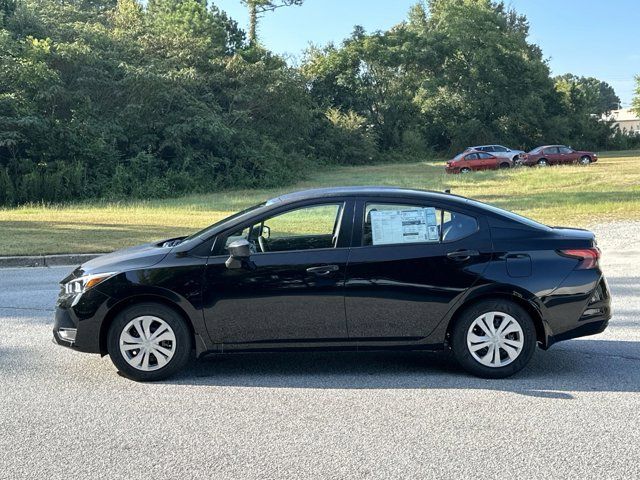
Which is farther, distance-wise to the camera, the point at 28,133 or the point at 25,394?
the point at 28,133

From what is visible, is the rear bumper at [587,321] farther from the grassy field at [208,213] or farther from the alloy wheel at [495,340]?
the grassy field at [208,213]

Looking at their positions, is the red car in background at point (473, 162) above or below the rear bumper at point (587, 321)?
above

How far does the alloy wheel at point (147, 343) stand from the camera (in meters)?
5.43

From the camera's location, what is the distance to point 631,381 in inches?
210

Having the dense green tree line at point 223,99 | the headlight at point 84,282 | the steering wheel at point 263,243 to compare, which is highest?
the dense green tree line at point 223,99

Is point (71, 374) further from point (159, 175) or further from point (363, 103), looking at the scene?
point (363, 103)

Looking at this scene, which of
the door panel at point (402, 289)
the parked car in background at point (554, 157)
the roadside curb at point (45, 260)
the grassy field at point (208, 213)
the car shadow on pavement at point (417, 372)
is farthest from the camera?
the parked car in background at point (554, 157)

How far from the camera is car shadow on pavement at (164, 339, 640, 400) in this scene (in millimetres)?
5309

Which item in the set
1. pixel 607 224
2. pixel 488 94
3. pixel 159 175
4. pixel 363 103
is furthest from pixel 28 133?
pixel 488 94

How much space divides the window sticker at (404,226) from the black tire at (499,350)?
26.2 inches

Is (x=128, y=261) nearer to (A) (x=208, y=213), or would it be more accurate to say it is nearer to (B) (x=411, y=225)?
(B) (x=411, y=225)

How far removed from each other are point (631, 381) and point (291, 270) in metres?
2.78

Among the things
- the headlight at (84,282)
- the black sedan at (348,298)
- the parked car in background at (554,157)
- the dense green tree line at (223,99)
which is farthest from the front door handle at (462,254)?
the parked car in background at (554,157)

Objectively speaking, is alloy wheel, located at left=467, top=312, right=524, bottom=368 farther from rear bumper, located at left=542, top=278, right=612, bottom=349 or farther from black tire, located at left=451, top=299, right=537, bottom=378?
rear bumper, located at left=542, top=278, right=612, bottom=349
